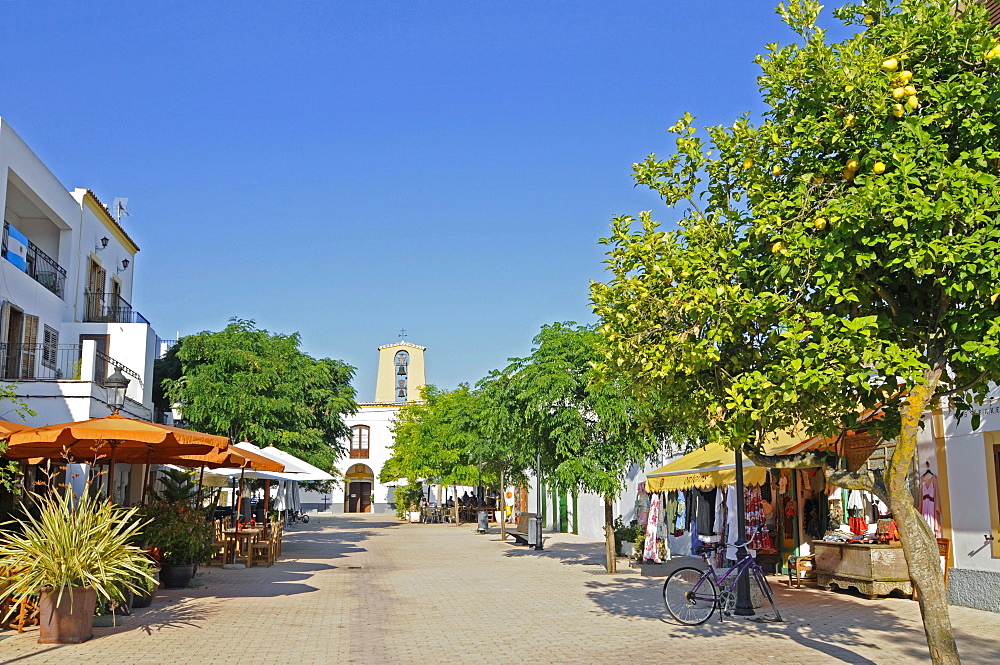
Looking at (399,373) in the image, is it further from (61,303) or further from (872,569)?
(872,569)

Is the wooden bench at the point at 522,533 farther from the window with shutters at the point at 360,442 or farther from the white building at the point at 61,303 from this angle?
the window with shutters at the point at 360,442

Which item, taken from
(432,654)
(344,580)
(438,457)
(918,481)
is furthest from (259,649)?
(438,457)

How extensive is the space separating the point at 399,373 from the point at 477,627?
205 ft

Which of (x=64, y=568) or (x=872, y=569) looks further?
(x=872, y=569)

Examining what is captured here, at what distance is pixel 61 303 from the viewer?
83.9 feet

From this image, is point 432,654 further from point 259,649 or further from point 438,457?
point 438,457

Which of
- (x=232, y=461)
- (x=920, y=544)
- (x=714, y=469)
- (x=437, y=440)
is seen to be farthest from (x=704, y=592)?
(x=437, y=440)

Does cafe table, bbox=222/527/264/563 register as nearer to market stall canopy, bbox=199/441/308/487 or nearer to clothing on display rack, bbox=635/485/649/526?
market stall canopy, bbox=199/441/308/487

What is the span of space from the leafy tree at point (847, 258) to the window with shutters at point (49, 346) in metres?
20.1

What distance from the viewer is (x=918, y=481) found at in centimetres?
1409

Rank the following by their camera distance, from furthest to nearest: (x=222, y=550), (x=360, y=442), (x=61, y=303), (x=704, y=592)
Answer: (x=360, y=442)
(x=61, y=303)
(x=222, y=550)
(x=704, y=592)

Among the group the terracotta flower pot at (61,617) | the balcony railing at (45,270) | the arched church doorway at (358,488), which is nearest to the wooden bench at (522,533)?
the balcony railing at (45,270)

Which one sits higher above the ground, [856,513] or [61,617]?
[856,513]

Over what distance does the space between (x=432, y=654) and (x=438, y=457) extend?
107 ft
